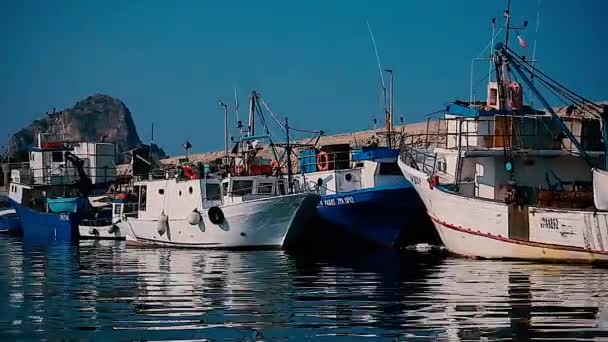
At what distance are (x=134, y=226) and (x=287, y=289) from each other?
2132 cm

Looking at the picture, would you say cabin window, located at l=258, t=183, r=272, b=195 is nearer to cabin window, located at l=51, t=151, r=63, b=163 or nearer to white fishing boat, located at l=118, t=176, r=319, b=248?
white fishing boat, located at l=118, t=176, r=319, b=248

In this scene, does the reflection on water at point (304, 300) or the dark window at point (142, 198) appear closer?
the reflection on water at point (304, 300)

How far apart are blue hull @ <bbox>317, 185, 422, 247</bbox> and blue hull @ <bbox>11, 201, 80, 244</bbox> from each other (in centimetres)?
1813

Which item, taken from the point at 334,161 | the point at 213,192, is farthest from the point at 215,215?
the point at 334,161

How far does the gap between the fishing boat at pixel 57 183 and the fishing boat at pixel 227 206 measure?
38.4ft

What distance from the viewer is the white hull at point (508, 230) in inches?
909

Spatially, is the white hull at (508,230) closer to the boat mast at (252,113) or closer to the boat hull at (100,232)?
the boat mast at (252,113)

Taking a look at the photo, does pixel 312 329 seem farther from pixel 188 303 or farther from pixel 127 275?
pixel 127 275

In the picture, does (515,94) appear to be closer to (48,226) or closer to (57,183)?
(48,226)

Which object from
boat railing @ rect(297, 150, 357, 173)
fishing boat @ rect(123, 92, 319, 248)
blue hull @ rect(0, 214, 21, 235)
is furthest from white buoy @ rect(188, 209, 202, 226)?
blue hull @ rect(0, 214, 21, 235)

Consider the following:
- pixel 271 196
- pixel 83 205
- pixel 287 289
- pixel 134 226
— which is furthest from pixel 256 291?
pixel 83 205

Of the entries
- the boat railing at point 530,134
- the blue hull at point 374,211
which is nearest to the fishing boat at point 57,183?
the blue hull at point 374,211

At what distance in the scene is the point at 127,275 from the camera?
23.8 meters

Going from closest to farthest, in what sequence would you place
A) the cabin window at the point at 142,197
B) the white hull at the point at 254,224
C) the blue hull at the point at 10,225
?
the white hull at the point at 254,224, the cabin window at the point at 142,197, the blue hull at the point at 10,225
